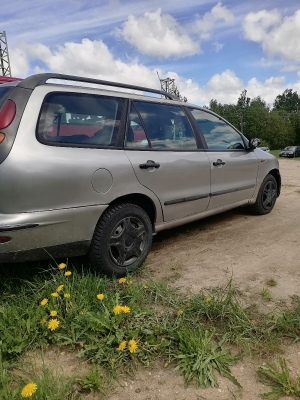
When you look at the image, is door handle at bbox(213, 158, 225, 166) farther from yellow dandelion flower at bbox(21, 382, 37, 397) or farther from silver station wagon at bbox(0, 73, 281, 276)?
yellow dandelion flower at bbox(21, 382, 37, 397)

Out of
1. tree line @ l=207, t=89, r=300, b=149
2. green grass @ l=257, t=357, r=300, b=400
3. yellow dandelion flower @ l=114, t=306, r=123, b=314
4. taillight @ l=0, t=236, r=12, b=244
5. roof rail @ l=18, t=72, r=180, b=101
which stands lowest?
green grass @ l=257, t=357, r=300, b=400

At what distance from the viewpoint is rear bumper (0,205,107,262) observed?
2.27 metres

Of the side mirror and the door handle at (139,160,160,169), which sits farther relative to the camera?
the side mirror

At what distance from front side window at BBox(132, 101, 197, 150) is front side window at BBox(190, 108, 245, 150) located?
0.27 metres

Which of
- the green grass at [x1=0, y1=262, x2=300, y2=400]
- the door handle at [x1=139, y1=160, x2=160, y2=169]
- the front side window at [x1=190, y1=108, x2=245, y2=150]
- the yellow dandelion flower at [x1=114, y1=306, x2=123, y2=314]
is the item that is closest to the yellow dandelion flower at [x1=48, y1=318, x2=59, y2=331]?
the green grass at [x1=0, y1=262, x2=300, y2=400]

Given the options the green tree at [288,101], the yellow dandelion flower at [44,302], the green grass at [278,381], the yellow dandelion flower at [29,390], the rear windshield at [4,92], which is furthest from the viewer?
the green tree at [288,101]

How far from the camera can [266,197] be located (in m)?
5.12

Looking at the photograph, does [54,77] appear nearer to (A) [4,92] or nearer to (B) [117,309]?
(A) [4,92]

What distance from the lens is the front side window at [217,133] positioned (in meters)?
3.99

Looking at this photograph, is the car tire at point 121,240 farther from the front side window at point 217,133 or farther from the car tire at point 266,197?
the car tire at point 266,197

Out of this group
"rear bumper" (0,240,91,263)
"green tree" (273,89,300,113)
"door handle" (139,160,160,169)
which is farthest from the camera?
"green tree" (273,89,300,113)

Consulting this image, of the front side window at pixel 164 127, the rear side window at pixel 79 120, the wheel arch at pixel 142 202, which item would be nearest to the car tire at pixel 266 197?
the front side window at pixel 164 127

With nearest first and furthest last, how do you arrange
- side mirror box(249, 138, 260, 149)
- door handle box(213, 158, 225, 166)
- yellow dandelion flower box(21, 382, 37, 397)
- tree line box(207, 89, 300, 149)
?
yellow dandelion flower box(21, 382, 37, 397)
door handle box(213, 158, 225, 166)
side mirror box(249, 138, 260, 149)
tree line box(207, 89, 300, 149)

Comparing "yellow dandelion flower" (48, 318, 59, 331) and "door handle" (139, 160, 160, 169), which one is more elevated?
"door handle" (139, 160, 160, 169)
